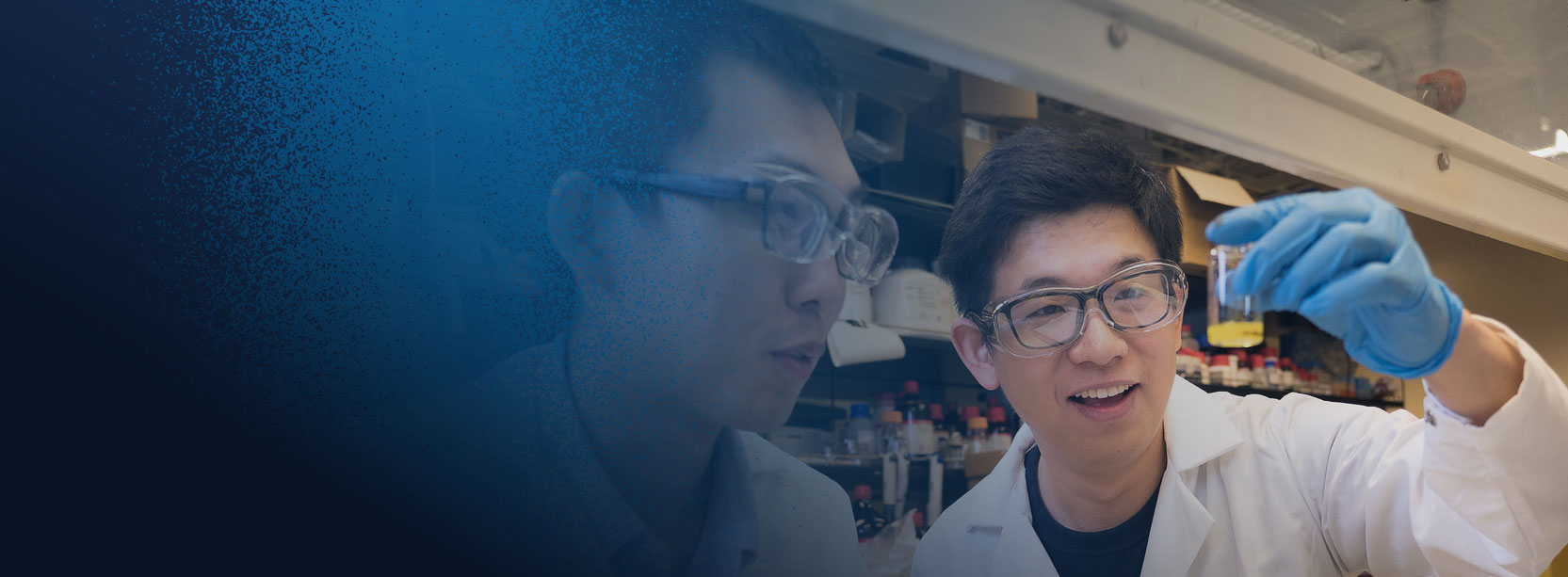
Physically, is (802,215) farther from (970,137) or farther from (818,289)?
(970,137)

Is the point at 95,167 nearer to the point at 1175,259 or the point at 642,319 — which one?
the point at 642,319

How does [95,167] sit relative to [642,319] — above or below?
above

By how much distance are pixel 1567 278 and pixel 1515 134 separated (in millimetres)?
340

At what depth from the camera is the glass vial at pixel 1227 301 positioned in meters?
Result: 0.93

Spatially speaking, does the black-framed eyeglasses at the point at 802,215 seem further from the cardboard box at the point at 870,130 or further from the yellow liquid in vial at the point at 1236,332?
the yellow liquid in vial at the point at 1236,332

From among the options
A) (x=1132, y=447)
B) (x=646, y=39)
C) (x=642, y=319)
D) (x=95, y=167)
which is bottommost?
(x=1132, y=447)

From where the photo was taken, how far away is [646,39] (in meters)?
0.79

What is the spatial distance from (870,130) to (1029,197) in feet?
0.67

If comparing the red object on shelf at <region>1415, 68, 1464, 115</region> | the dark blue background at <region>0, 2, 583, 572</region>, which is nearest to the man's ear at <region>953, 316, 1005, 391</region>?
the dark blue background at <region>0, 2, 583, 572</region>

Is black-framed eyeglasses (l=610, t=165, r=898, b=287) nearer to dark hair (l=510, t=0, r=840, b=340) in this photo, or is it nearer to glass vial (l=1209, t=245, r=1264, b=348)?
dark hair (l=510, t=0, r=840, b=340)

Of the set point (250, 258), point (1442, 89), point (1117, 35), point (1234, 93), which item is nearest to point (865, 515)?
point (250, 258)

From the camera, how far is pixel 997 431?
41.9 inches

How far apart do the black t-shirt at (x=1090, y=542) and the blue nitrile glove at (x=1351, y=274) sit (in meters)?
0.33

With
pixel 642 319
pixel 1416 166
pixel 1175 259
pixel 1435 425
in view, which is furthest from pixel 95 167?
pixel 1416 166
